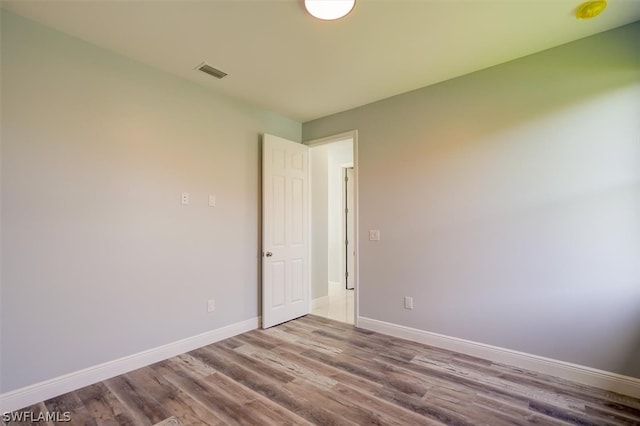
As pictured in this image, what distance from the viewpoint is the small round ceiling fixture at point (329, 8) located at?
5.70 feet

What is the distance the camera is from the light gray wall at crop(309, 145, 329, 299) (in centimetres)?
419

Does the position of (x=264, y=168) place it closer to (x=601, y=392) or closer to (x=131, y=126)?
(x=131, y=126)

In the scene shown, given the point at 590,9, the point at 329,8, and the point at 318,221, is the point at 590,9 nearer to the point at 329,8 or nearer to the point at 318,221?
the point at 329,8

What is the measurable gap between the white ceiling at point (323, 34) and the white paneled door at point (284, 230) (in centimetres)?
100

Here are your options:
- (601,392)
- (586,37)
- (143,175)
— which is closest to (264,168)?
(143,175)

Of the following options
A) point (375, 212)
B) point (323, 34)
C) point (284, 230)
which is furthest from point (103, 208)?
point (375, 212)

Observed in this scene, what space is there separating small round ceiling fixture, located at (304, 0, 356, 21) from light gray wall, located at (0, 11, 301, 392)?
1.60 metres

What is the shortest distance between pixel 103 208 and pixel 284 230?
1856 millimetres

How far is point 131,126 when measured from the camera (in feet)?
7.93

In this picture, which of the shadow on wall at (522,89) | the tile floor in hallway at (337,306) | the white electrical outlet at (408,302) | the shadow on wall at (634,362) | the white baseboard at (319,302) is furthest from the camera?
the white baseboard at (319,302)

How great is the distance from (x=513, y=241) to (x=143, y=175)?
10.6 ft

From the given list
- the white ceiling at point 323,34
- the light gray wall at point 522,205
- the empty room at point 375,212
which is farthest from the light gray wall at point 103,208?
the light gray wall at point 522,205

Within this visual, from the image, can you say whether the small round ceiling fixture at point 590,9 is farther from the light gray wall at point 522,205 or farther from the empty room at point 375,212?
the light gray wall at point 522,205

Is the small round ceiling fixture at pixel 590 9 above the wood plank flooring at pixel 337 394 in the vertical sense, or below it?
above
